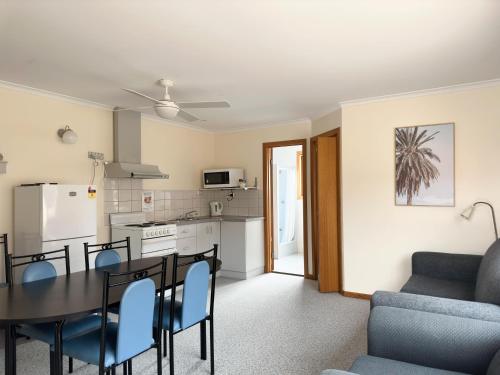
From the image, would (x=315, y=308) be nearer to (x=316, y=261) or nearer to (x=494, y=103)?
(x=316, y=261)

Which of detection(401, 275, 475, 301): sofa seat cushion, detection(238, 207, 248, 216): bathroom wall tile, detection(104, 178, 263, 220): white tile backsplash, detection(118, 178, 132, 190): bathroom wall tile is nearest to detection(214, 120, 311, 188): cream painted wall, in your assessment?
detection(104, 178, 263, 220): white tile backsplash

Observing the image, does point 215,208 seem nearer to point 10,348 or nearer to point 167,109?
point 167,109

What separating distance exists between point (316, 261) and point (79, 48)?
3984 mm

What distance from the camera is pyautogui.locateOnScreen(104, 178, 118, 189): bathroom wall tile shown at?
4406 mm

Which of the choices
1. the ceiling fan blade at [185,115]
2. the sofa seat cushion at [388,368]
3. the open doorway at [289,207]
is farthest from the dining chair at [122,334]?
the open doorway at [289,207]

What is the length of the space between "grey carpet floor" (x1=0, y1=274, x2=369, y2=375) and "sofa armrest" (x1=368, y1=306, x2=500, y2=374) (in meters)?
0.82

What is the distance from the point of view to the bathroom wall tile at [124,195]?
4557 millimetres

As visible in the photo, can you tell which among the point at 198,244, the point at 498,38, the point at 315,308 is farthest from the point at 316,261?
the point at 498,38

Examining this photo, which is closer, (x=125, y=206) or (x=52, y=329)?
(x=52, y=329)

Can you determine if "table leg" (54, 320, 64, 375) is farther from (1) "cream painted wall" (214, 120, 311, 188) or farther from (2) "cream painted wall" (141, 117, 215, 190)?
(1) "cream painted wall" (214, 120, 311, 188)

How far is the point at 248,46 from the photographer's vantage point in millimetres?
2650

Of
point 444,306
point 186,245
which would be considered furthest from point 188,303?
point 186,245

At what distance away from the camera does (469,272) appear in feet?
10.9

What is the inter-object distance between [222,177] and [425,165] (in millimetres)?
2995
